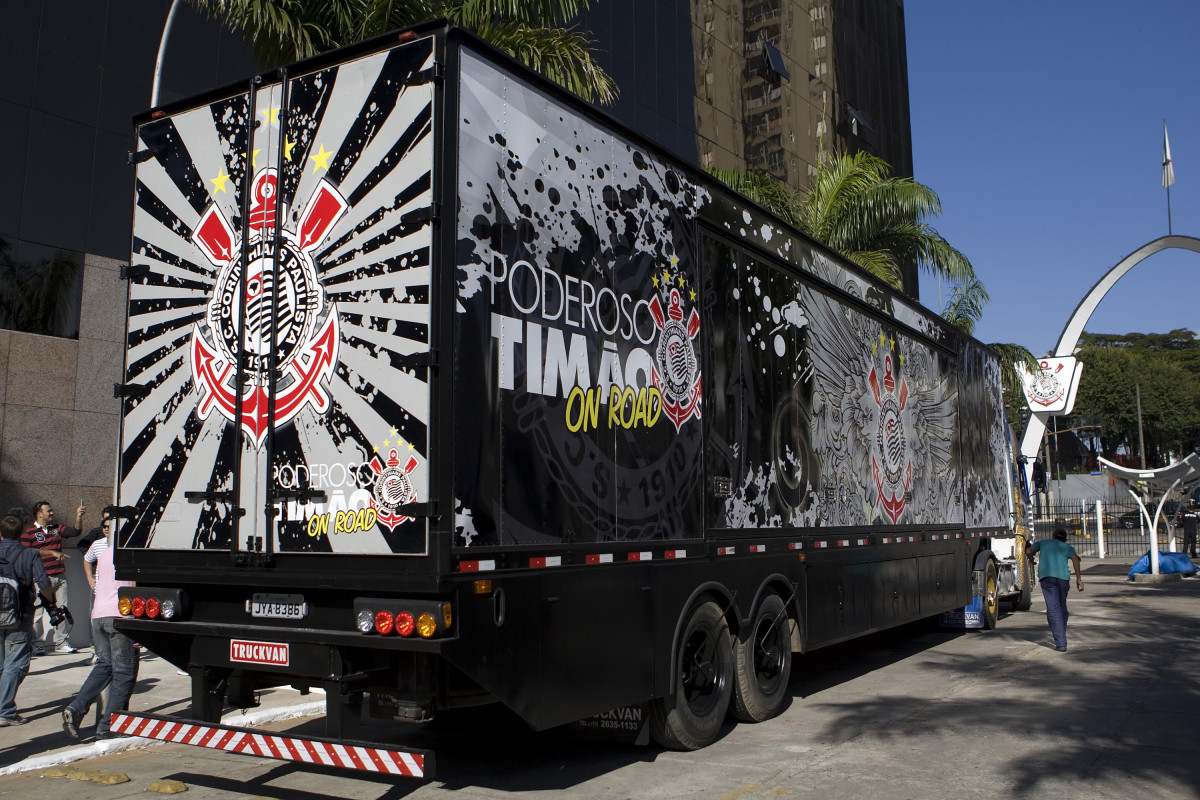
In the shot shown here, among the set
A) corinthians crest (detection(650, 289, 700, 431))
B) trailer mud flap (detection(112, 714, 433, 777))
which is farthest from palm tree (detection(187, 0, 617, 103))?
trailer mud flap (detection(112, 714, 433, 777))

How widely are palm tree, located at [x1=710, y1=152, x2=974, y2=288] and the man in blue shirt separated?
7.73m

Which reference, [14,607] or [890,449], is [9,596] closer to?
[14,607]

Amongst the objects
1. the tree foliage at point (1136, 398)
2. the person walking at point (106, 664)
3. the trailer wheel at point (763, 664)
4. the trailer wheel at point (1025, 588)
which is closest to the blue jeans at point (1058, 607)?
the trailer wheel at point (1025, 588)

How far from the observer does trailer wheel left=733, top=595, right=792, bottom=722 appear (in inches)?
309

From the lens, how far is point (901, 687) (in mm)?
10094

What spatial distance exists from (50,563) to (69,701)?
112 inches

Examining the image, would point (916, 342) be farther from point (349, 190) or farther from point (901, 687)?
point (349, 190)

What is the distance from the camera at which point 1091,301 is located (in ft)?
102

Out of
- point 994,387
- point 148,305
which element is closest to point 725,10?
point 994,387

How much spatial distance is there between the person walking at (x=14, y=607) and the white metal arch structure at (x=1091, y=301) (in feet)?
86.1

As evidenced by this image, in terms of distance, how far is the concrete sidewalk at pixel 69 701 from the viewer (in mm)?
7418

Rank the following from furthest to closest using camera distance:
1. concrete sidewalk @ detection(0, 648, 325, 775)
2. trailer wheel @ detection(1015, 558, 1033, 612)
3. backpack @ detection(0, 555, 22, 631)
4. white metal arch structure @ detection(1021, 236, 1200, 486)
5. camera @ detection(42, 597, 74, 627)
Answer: white metal arch structure @ detection(1021, 236, 1200, 486), trailer wheel @ detection(1015, 558, 1033, 612), camera @ detection(42, 597, 74, 627), backpack @ detection(0, 555, 22, 631), concrete sidewalk @ detection(0, 648, 325, 775)

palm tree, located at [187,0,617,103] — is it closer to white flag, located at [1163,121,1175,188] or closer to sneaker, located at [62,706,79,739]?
sneaker, located at [62,706,79,739]

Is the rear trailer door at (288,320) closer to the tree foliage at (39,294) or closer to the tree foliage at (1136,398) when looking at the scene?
the tree foliage at (39,294)
